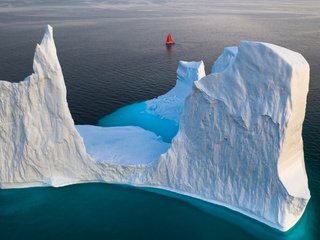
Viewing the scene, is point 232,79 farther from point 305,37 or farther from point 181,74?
point 305,37

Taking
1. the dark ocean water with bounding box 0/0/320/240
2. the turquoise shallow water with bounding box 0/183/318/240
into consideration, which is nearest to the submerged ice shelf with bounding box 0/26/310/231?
the turquoise shallow water with bounding box 0/183/318/240

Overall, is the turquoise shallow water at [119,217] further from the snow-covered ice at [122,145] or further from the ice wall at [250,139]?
the snow-covered ice at [122,145]

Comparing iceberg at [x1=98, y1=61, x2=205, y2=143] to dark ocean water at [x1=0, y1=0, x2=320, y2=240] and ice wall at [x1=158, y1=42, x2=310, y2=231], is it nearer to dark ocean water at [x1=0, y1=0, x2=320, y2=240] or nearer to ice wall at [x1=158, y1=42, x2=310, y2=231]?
dark ocean water at [x1=0, y1=0, x2=320, y2=240]

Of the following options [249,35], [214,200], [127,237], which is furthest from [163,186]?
[249,35]

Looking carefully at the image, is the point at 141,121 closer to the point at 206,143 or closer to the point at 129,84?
the point at 206,143

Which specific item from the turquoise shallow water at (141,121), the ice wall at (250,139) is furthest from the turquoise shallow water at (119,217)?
the turquoise shallow water at (141,121)

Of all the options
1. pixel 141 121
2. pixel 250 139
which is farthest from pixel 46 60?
pixel 141 121
